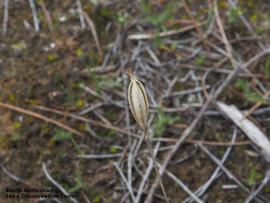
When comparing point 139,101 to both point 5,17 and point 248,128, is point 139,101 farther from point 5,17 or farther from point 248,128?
point 5,17

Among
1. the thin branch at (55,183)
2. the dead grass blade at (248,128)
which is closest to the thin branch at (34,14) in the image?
the thin branch at (55,183)

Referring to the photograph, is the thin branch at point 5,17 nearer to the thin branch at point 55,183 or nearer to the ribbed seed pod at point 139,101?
the thin branch at point 55,183

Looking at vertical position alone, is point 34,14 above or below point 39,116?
above

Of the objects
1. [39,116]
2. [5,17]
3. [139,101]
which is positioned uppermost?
[139,101]

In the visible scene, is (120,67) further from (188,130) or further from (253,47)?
(253,47)

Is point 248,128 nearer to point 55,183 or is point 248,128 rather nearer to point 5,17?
point 55,183

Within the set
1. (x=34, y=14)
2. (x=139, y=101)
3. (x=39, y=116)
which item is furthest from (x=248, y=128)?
(x=34, y=14)

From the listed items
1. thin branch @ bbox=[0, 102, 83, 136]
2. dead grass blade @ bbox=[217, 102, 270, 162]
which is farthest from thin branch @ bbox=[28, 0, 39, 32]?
dead grass blade @ bbox=[217, 102, 270, 162]

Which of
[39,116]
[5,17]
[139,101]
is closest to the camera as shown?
[139,101]

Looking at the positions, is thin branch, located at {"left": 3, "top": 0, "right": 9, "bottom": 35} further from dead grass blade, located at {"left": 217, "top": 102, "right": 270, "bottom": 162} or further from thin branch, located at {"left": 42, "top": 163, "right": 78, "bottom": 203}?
dead grass blade, located at {"left": 217, "top": 102, "right": 270, "bottom": 162}

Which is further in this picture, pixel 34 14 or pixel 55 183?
pixel 34 14

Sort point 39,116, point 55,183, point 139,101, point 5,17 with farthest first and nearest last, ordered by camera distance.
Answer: point 5,17 < point 39,116 < point 55,183 < point 139,101
